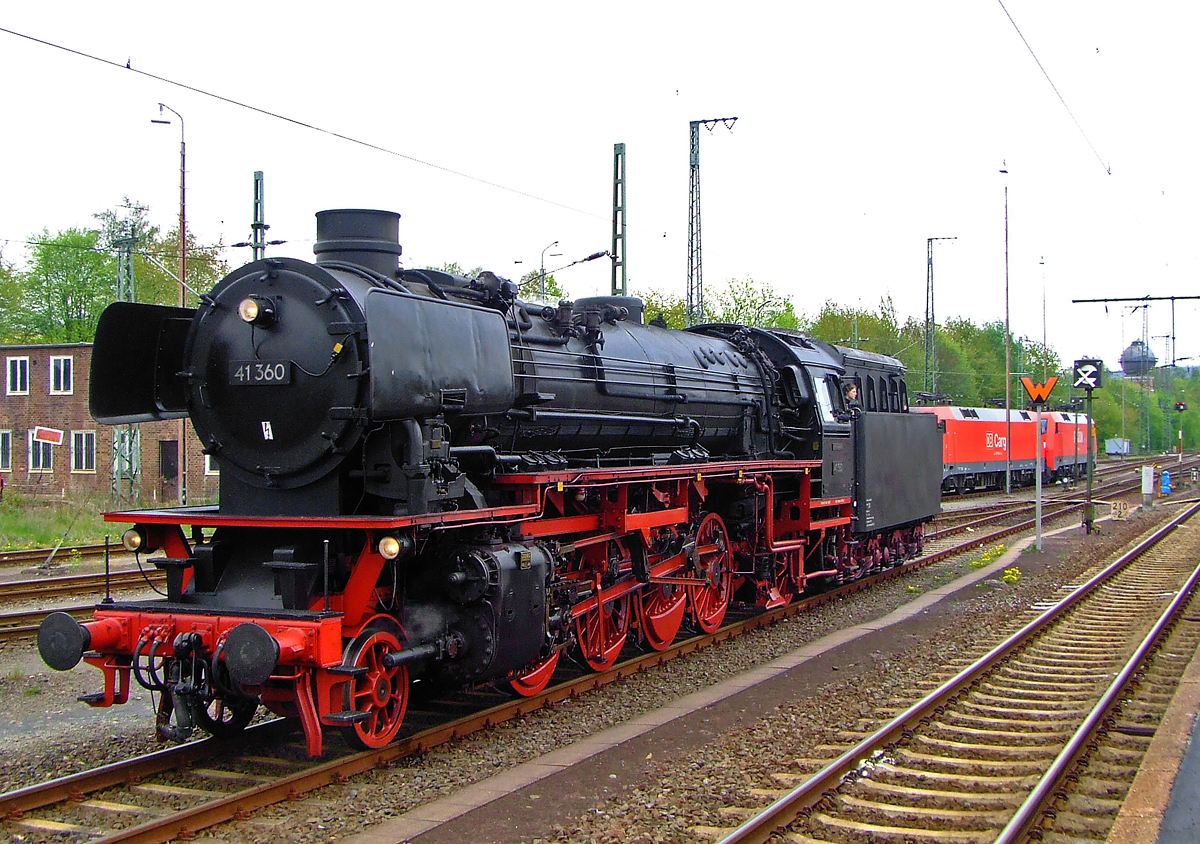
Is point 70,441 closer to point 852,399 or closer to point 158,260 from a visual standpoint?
point 158,260

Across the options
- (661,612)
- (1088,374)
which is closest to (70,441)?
(661,612)

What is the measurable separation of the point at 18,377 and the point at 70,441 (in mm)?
3033

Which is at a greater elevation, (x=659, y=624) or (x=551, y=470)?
(x=551, y=470)

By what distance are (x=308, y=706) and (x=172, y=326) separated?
322cm

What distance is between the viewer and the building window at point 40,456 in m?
33.0

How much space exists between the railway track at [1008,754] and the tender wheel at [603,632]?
2.82m

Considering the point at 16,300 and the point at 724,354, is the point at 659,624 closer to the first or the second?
the point at 724,354

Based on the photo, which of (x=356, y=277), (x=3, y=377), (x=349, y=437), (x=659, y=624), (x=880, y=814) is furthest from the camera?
(x=3, y=377)

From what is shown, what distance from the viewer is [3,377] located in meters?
33.2

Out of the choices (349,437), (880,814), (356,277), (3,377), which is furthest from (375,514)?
(3,377)

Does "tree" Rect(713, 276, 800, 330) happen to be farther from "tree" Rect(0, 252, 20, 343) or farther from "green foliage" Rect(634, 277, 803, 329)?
"tree" Rect(0, 252, 20, 343)

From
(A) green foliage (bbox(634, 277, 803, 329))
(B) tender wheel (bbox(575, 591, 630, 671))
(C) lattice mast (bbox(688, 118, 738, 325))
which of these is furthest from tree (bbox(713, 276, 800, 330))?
(B) tender wheel (bbox(575, 591, 630, 671))

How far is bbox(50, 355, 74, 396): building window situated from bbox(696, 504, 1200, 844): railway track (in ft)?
99.5

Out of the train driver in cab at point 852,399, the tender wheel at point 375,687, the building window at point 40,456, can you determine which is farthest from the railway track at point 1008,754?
the building window at point 40,456
